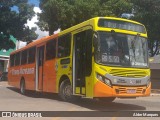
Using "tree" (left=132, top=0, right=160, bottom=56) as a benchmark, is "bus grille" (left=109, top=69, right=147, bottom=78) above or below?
below

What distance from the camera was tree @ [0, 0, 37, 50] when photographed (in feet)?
121

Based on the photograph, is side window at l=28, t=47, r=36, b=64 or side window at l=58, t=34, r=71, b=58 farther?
side window at l=28, t=47, r=36, b=64

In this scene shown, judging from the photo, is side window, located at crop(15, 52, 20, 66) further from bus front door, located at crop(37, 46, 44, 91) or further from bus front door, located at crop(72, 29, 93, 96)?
bus front door, located at crop(72, 29, 93, 96)

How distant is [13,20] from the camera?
37.1 m

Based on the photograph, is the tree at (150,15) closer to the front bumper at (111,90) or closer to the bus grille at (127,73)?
the bus grille at (127,73)

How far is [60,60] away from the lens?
49.9 ft

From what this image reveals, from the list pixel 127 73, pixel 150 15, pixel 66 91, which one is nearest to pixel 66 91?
pixel 66 91

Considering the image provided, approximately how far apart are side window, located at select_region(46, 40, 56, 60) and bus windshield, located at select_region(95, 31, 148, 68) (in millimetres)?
3934

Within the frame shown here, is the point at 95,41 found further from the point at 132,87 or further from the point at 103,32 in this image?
the point at 132,87

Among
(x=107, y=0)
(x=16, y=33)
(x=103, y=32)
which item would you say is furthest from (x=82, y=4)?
(x=103, y=32)

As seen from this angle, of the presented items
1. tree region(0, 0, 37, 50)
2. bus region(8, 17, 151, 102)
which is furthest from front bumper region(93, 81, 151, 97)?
tree region(0, 0, 37, 50)

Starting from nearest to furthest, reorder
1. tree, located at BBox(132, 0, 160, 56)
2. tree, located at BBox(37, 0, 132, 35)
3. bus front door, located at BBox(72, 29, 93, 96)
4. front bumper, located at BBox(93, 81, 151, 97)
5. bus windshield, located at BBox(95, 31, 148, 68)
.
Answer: front bumper, located at BBox(93, 81, 151, 97), bus windshield, located at BBox(95, 31, 148, 68), bus front door, located at BBox(72, 29, 93, 96), tree, located at BBox(37, 0, 132, 35), tree, located at BBox(132, 0, 160, 56)

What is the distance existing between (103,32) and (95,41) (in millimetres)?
579

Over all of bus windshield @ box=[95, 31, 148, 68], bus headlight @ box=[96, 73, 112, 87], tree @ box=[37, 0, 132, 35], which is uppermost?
tree @ box=[37, 0, 132, 35]
